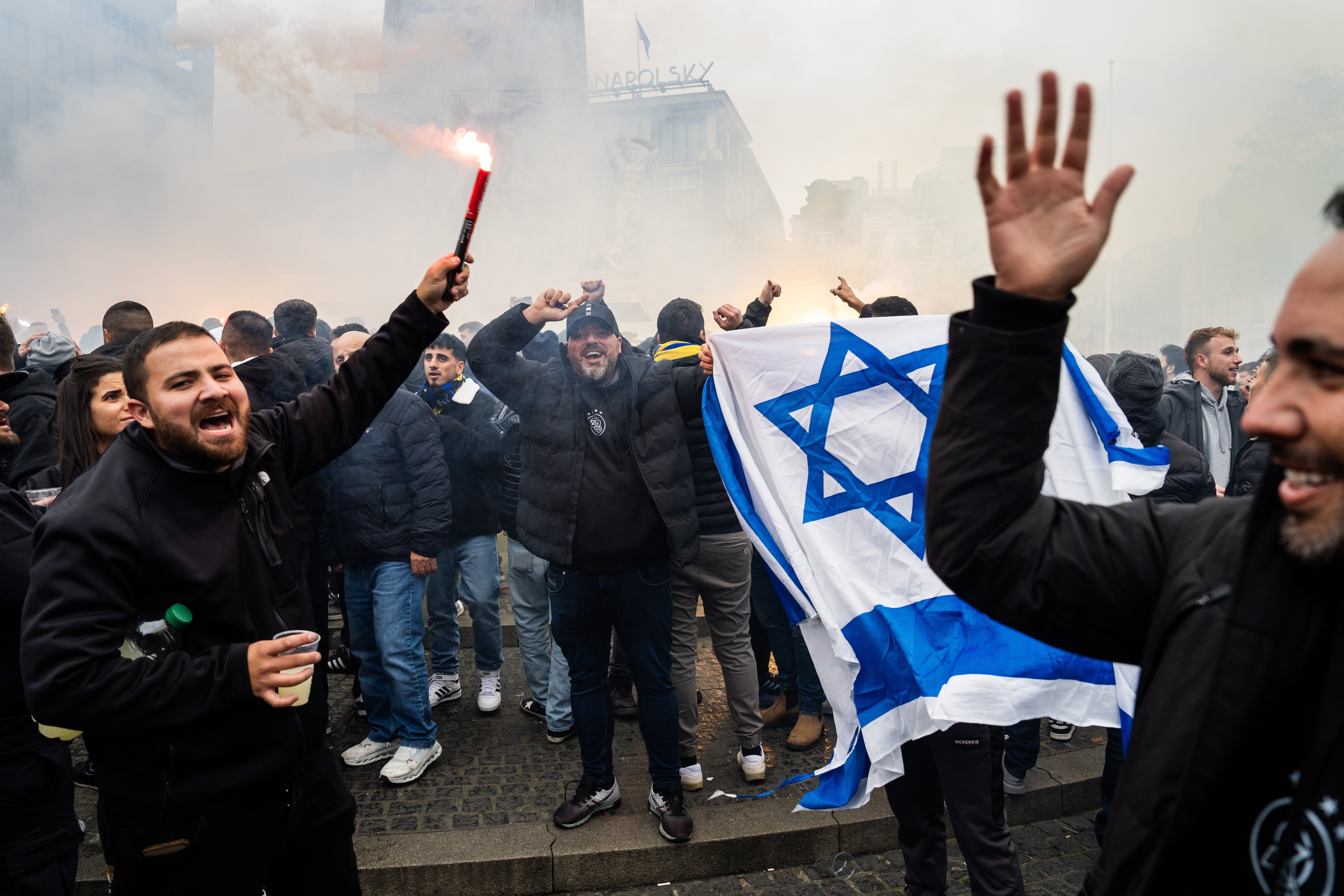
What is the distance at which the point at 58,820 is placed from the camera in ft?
7.38

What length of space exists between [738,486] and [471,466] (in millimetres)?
2076

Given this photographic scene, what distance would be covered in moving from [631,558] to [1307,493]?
2693mm

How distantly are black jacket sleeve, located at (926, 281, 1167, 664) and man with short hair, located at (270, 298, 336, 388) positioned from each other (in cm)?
375

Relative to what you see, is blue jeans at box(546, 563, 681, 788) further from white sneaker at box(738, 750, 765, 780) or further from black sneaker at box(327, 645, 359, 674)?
black sneaker at box(327, 645, 359, 674)

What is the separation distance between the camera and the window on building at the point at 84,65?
1739cm

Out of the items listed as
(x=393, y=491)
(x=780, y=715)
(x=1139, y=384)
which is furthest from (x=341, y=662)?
(x=1139, y=384)

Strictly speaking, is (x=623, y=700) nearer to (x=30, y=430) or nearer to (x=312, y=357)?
(x=312, y=357)

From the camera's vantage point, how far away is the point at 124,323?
4414 mm

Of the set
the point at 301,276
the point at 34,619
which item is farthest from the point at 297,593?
the point at 301,276

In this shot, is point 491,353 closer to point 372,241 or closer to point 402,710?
point 402,710

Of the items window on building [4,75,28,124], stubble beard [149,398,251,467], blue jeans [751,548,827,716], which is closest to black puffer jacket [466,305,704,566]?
blue jeans [751,548,827,716]

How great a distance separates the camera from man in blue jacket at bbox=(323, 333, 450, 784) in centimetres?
385

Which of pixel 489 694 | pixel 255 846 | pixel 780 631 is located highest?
pixel 255 846

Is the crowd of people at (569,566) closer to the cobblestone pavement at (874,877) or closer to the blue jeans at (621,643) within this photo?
the blue jeans at (621,643)
